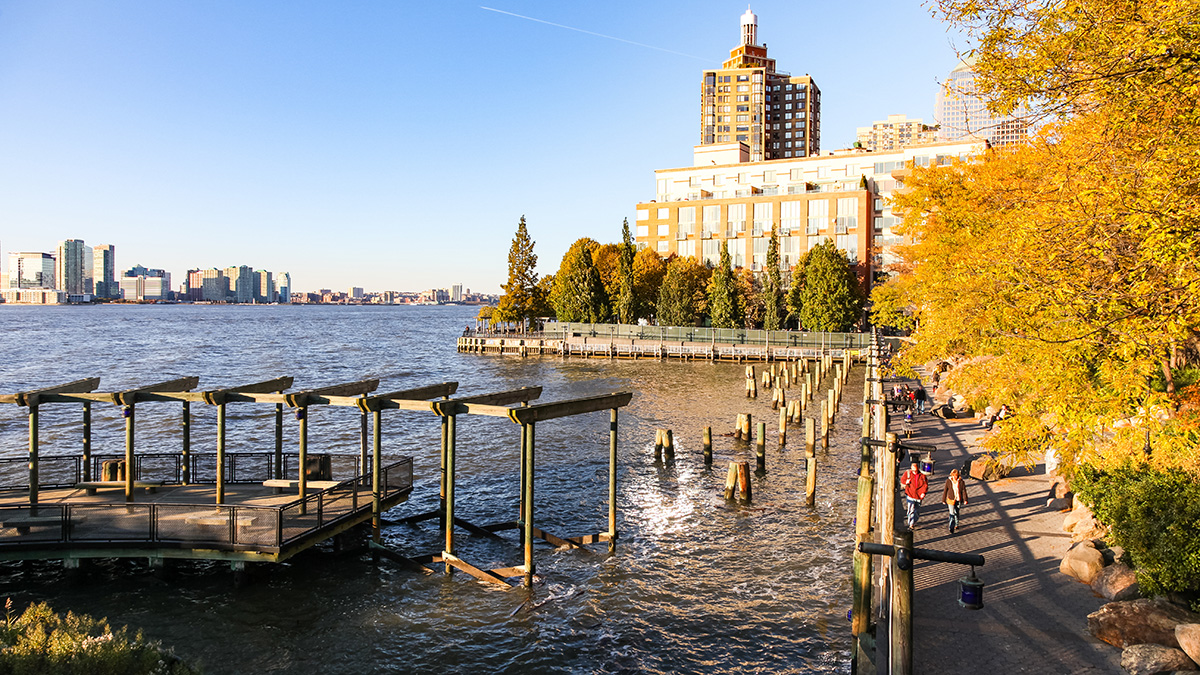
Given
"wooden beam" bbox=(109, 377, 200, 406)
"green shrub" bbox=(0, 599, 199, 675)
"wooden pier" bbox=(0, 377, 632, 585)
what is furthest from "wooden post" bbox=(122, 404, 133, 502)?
"green shrub" bbox=(0, 599, 199, 675)

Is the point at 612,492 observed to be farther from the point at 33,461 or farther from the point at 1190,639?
the point at 33,461

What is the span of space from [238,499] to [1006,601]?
17.9 m

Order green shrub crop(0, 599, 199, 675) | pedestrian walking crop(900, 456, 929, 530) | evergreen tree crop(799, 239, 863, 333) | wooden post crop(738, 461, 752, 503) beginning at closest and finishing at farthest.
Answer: green shrub crop(0, 599, 199, 675) < pedestrian walking crop(900, 456, 929, 530) < wooden post crop(738, 461, 752, 503) < evergreen tree crop(799, 239, 863, 333)

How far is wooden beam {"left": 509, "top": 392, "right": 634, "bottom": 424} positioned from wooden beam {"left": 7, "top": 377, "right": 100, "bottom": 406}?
35.7 ft

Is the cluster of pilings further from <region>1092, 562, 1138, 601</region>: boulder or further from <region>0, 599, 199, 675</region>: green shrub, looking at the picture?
<region>0, 599, 199, 675</region>: green shrub

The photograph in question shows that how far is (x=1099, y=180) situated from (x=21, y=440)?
4819 centimetres

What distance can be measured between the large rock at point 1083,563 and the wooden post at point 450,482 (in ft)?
44.9

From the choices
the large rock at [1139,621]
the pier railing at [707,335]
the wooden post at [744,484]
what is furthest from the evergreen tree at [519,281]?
the large rock at [1139,621]

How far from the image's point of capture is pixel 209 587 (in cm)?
1783

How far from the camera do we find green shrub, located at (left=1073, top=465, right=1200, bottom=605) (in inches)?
507

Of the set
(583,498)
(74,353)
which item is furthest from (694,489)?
(74,353)

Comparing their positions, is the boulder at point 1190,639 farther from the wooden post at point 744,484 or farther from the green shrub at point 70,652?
the wooden post at point 744,484

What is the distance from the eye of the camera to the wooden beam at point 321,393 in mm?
18703

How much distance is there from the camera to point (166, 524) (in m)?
17.5
